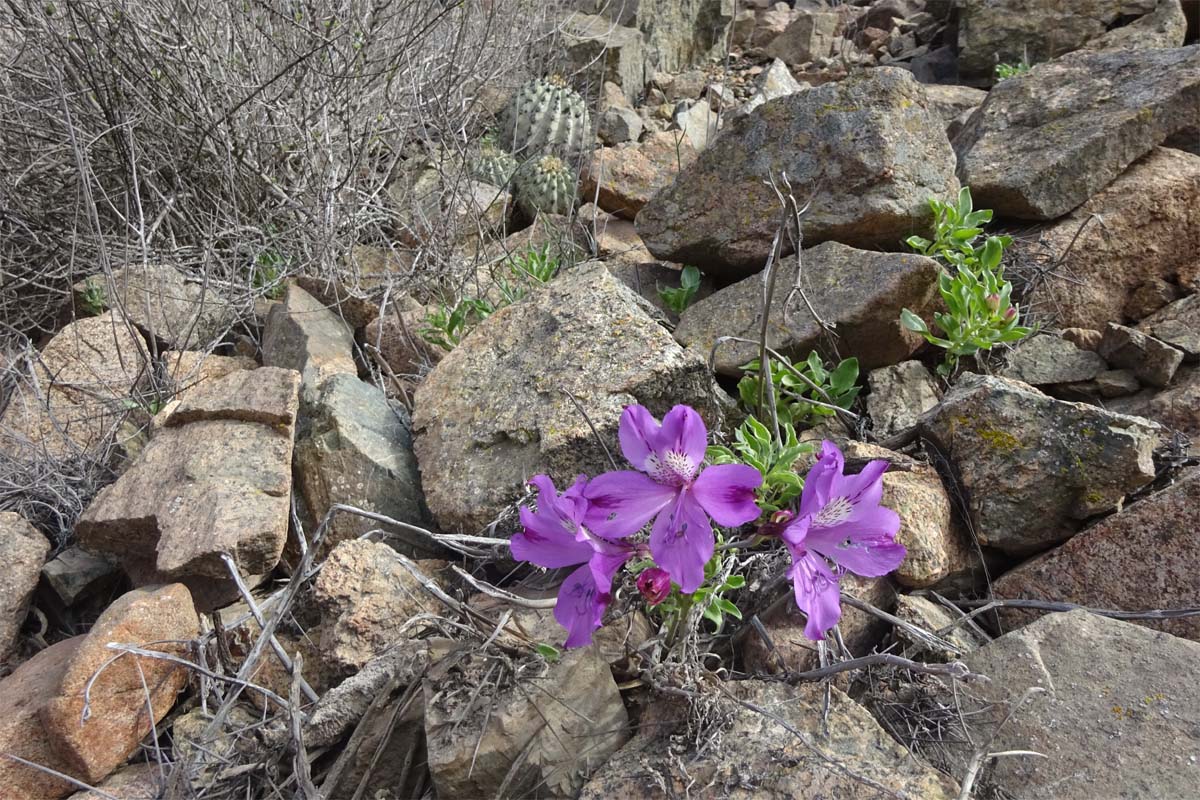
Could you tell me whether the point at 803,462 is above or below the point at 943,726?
above

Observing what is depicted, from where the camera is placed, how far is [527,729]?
5.62 ft

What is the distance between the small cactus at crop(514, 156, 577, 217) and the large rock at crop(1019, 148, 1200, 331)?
2.35 metres

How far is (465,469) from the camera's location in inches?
93.8

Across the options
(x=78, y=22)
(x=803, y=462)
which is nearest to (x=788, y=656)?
(x=803, y=462)

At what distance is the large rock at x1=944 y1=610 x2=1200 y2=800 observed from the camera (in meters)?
1.62

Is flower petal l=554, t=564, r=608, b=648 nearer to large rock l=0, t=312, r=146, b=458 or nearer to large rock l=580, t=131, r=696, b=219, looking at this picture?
large rock l=0, t=312, r=146, b=458

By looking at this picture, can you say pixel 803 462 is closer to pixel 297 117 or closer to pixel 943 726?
pixel 943 726

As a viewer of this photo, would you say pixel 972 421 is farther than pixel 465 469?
No

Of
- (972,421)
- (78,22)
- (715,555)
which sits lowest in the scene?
(972,421)

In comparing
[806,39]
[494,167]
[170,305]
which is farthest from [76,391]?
[806,39]

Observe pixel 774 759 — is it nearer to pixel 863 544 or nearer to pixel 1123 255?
pixel 863 544

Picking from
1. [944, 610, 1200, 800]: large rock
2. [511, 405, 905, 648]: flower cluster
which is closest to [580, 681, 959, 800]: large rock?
[944, 610, 1200, 800]: large rock

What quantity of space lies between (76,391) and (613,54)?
4.25m

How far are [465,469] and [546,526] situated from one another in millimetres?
944
